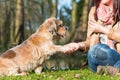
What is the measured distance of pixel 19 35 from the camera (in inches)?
937

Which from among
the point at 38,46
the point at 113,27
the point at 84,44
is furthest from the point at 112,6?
the point at 38,46

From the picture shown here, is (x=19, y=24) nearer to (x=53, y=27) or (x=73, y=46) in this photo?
(x=53, y=27)

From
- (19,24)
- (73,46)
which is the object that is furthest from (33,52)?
(19,24)

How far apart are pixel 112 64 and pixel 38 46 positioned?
1.63 meters

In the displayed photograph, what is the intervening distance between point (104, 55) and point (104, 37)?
458mm

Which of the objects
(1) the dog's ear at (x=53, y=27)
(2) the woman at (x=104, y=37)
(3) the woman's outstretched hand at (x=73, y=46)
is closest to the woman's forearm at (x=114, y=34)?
(2) the woman at (x=104, y=37)

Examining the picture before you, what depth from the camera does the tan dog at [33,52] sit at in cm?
719

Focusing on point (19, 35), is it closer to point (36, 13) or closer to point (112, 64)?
point (112, 64)

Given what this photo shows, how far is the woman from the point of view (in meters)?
6.58

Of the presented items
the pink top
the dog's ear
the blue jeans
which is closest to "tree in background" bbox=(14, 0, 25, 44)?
the dog's ear

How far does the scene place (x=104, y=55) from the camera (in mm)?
6676

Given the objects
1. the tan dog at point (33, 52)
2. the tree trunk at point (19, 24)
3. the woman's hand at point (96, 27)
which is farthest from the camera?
the tree trunk at point (19, 24)

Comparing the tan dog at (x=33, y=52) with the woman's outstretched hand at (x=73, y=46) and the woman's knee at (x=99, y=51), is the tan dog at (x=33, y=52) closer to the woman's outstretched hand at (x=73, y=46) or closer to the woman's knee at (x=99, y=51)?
the woman's outstretched hand at (x=73, y=46)

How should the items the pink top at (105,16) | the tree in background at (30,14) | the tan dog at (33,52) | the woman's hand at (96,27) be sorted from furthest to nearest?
the tree in background at (30,14) → the tan dog at (33,52) → the pink top at (105,16) → the woman's hand at (96,27)
